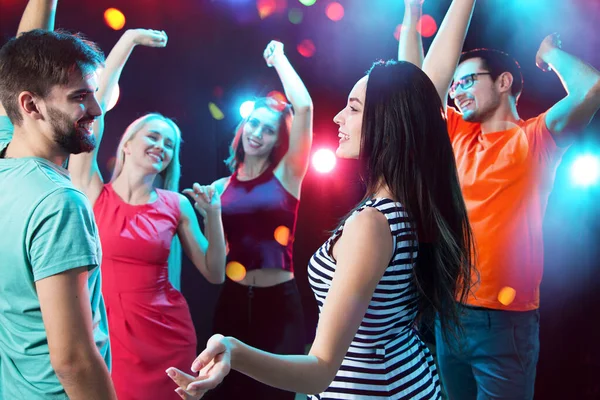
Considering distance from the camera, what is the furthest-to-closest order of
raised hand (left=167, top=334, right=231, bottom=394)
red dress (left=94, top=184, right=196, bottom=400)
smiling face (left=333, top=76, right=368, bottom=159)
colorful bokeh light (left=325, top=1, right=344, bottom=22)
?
colorful bokeh light (left=325, top=1, right=344, bottom=22), red dress (left=94, top=184, right=196, bottom=400), smiling face (left=333, top=76, right=368, bottom=159), raised hand (left=167, top=334, right=231, bottom=394)

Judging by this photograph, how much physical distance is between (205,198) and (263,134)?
40 centimetres

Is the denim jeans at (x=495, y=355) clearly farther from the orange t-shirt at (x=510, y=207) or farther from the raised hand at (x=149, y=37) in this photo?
the raised hand at (x=149, y=37)

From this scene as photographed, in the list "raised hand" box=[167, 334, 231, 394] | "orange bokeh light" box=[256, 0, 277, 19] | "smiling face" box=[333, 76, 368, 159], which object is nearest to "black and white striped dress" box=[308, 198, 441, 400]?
"smiling face" box=[333, 76, 368, 159]

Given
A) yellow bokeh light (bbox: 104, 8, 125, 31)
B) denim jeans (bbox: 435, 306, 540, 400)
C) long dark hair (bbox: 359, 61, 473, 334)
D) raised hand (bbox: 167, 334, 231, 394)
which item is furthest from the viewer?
yellow bokeh light (bbox: 104, 8, 125, 31)

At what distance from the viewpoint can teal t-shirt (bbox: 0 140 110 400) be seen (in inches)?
41.1

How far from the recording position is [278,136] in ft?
7.57

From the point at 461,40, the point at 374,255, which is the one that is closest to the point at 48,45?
the point at 374,255

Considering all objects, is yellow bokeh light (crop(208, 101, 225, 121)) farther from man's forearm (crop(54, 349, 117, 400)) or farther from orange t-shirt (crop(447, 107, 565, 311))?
man's forearm (crop(54, 349, 117, 400))

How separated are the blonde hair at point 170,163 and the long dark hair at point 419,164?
4.12 feet

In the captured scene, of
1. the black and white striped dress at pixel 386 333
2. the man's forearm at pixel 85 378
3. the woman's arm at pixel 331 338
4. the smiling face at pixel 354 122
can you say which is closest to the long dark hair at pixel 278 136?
the smiling face at pixel 354 122

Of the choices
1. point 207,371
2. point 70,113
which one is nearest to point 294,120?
point 70,113

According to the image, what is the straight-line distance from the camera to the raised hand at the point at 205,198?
2.24 m

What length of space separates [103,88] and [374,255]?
5.34 feet

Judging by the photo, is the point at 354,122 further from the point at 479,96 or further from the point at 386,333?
the point at 479,96
